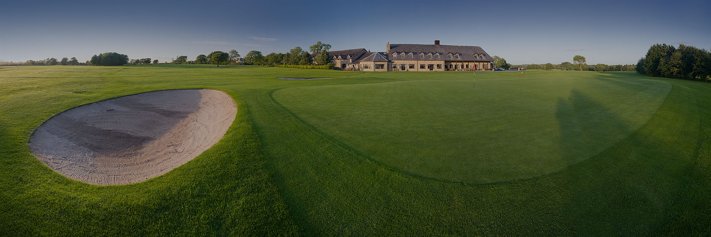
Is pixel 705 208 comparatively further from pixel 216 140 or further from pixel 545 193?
pixel 216 140

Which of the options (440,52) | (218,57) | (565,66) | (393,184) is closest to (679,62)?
(440,52)

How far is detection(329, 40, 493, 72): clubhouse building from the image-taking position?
243 ft

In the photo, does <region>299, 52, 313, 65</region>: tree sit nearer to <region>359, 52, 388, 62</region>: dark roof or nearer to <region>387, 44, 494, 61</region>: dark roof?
<region>359, 52, 388, 62</region>: dark roof

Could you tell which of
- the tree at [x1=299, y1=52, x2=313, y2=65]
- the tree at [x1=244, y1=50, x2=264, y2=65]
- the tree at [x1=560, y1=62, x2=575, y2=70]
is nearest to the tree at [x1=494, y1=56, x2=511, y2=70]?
the tree at [x1=560, y1=62, x2=575, y2=70]

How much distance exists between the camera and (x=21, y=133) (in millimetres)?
9242

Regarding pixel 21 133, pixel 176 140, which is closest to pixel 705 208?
pixel 176 140

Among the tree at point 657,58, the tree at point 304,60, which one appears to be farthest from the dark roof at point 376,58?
the tree at point 657,58

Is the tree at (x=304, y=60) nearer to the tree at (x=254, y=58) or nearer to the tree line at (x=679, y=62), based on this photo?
the tree at (x=254, y=58)

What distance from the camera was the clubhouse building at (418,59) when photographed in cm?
7406

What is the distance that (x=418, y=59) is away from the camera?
76.0m

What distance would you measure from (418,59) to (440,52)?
6777 millimetres

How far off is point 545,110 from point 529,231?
10.9 meters

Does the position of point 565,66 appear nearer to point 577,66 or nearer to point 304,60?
point 577,66

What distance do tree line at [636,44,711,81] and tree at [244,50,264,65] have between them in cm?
9284
